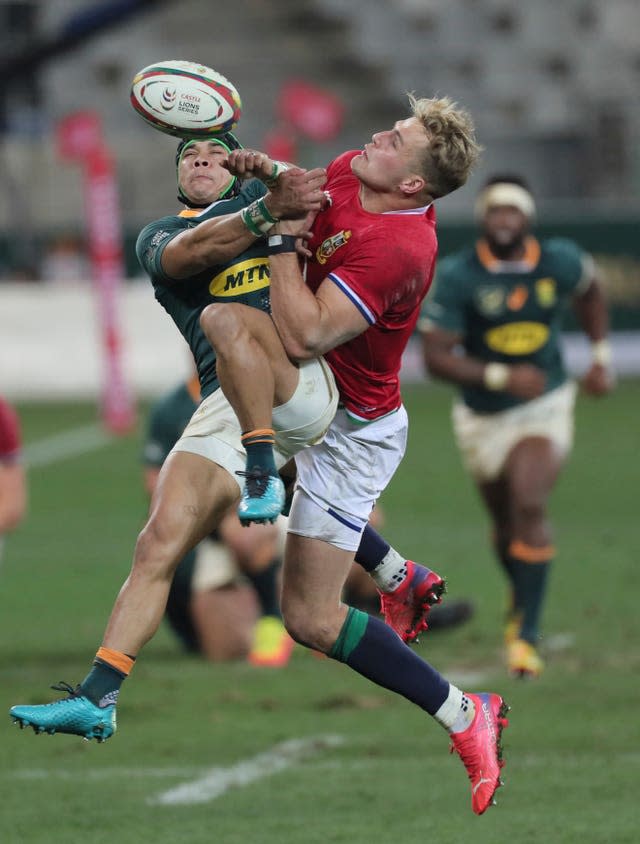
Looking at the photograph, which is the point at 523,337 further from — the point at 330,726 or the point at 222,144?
the point at 222,144

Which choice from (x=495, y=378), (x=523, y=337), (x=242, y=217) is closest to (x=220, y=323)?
(x=242, y=217)

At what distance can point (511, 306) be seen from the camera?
10.0 metres

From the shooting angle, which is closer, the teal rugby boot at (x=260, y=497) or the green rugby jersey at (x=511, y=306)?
the teal rugby boot at (x=260, y=497)

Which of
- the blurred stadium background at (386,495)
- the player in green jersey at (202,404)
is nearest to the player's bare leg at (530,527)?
the blurred stadium background at (386,495)

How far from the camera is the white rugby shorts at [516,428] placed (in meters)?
9.90

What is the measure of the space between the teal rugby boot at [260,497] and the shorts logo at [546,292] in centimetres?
471

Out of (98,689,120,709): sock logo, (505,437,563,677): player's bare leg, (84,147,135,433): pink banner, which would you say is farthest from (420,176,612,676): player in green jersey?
(84,147,135,433): pink banner

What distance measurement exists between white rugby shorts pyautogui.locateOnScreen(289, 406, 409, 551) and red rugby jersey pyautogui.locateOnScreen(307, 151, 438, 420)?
0.08 metres

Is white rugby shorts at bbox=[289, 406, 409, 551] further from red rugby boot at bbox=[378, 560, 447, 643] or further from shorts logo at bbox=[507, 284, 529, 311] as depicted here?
shorts logo at bbox=[507, 284, 529, 311]

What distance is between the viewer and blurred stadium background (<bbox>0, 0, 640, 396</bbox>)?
A: 25297 mm

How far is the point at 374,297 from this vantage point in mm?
5703

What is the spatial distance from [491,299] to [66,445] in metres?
10.9

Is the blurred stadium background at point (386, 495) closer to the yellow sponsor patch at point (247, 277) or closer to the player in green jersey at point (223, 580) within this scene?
the player in green jersey at point (223, 580)

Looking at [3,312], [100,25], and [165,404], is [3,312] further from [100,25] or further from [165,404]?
[165,404]
